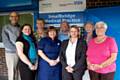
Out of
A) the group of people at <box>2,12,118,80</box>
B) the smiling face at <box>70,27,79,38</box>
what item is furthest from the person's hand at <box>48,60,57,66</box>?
the smiling face at <box>70,27,79,38</box>

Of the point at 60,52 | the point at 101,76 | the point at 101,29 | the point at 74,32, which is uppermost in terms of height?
the point at 101,29

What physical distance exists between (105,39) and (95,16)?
7.09 ft

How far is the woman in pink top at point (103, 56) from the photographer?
242 inches

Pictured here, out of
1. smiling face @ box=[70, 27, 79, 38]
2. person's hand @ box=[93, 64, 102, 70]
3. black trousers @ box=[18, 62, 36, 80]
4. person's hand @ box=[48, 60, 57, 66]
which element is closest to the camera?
person's hand @ box=[93, 64, 102, 70]

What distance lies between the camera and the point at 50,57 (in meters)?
7.04

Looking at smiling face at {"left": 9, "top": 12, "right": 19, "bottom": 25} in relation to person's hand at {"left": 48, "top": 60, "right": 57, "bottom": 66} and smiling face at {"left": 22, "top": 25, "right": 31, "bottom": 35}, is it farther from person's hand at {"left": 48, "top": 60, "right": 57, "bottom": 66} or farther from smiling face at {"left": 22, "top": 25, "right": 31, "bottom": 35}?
person's hand at {"left": 48, "top": 60, "right": 57, "bottom": 66}

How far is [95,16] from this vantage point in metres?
8.31

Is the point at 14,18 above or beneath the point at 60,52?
above

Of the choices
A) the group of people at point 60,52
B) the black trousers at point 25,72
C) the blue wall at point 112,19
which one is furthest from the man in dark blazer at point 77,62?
the blue wall at point 112,19

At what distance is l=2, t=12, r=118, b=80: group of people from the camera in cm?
618

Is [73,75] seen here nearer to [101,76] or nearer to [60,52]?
[60,52]

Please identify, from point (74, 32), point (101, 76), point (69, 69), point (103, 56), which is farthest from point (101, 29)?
point (69, 69)

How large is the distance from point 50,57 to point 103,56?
1.30 m

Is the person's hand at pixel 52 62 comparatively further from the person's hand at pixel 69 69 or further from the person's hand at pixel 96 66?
the person's hand at pixel 96 66
